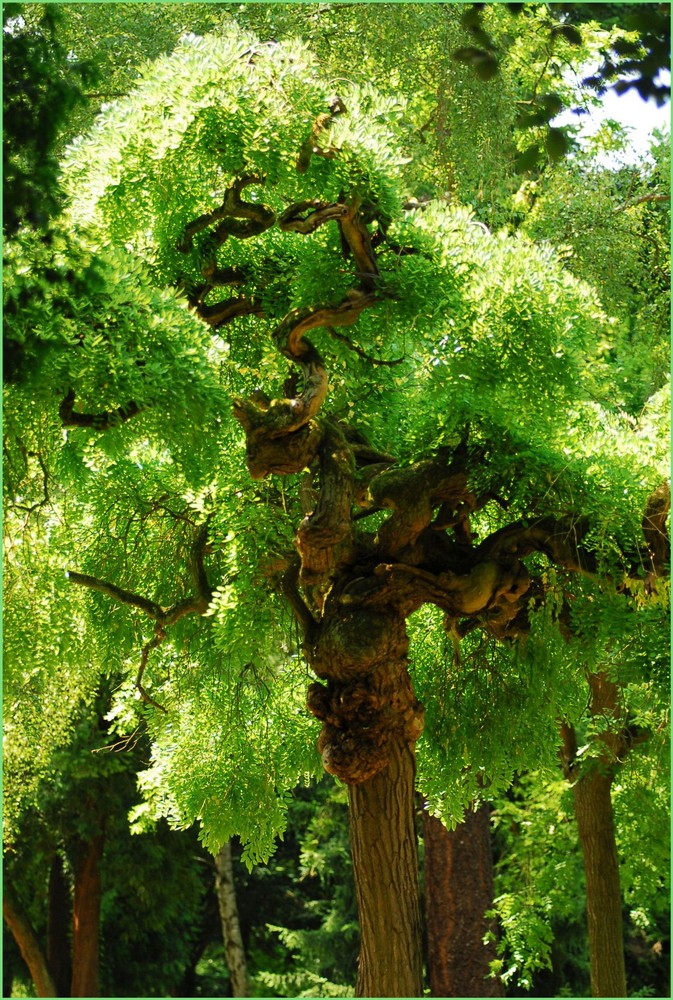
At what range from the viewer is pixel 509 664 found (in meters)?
7.48

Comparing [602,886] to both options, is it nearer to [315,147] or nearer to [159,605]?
[159,605]

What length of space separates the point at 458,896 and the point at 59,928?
658 centimetres

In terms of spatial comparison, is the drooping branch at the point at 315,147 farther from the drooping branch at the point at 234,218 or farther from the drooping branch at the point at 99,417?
the drooping branch at the point at 99,417

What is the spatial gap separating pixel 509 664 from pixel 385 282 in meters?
2.75

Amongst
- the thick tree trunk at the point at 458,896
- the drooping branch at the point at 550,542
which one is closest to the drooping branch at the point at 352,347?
the drooping branch at the point at 550,542

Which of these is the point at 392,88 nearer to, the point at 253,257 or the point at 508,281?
the point at 253,257

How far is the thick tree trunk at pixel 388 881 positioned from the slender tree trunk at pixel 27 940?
852 centimetres

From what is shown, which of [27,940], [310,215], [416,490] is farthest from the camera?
[27,940]

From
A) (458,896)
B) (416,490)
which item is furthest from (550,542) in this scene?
(458,896)

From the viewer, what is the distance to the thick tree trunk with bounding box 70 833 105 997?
1398 centimetres

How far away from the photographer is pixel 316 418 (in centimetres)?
610

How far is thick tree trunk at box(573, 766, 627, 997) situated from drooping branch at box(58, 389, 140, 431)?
5.71m

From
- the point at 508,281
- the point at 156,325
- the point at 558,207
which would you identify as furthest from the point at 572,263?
the point at 156,325

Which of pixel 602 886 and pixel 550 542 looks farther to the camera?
pixel 602 886
